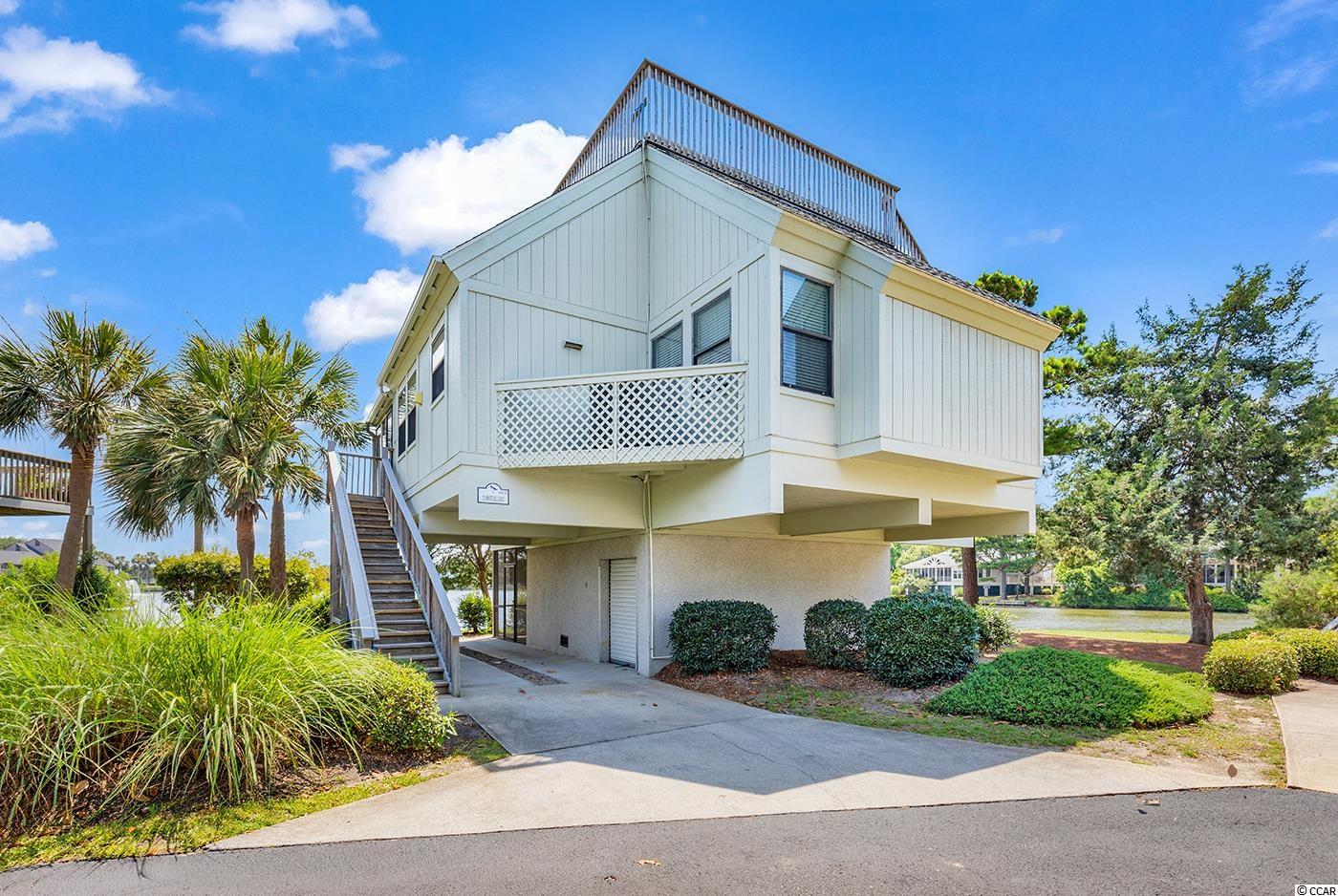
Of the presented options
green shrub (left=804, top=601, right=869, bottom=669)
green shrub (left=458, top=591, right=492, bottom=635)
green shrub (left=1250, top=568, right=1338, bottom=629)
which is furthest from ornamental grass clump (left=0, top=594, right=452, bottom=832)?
green shrub (left=1250, top=568, right=1338, bottom=629)

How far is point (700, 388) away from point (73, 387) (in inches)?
558

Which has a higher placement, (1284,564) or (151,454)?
(151,454)

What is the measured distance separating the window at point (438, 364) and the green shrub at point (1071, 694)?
9.35 metres

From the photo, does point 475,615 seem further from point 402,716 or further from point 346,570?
point 402,716

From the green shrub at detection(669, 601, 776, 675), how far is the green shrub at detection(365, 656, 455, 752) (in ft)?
15.8

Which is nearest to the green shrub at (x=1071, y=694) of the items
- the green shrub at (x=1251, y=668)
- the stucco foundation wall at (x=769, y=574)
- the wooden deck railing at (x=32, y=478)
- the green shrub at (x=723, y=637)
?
the green shrub at (x=1251, y=668)

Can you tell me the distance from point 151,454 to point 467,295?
7.38 m

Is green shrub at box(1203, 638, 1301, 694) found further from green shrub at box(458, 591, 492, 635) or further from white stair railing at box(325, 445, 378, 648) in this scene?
green shrub at box(458, 591, 492, 635)

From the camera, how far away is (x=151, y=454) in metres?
13.2

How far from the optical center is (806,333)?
9.96 metres

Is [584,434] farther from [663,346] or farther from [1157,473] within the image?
[1157,473]

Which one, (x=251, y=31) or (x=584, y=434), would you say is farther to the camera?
(x=584, y=434)

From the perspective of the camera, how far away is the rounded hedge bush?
9758 mm

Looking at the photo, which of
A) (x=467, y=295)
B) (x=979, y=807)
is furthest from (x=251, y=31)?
(x=979, y=807)
